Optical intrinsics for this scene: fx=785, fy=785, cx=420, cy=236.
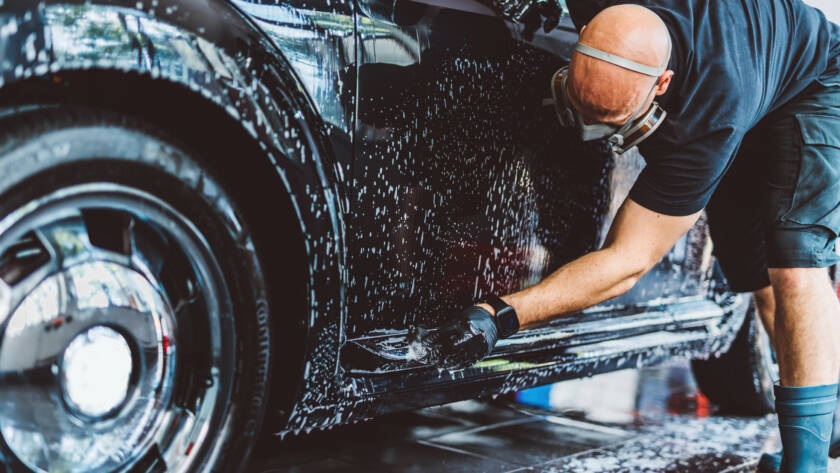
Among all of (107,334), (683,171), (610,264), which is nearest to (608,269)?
(610,264)

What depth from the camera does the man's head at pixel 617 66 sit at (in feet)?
5.67

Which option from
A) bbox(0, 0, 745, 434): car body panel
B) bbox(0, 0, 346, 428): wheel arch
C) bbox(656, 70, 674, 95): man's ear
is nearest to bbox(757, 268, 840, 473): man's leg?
bbox(0, 0, 745, 434): car body panel

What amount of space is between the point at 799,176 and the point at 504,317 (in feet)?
3.01

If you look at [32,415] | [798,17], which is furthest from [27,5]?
[798,17]

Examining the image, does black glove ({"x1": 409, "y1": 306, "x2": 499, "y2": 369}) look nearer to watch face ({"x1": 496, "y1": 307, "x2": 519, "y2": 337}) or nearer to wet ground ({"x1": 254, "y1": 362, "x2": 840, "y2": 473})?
watch face ({"x1": 496, "y1": 307, "x2": 519, "y2": 337})

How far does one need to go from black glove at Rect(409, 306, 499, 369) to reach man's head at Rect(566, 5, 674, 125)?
0.56m

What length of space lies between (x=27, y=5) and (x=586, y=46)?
44.6 inches

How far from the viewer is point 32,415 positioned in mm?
1209

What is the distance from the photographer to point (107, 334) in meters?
1.28

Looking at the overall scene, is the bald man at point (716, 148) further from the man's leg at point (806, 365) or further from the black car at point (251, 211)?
the black car at point (251, 211)

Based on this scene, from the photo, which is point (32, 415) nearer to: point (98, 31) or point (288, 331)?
point (288, 331)

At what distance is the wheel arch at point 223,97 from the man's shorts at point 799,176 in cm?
124

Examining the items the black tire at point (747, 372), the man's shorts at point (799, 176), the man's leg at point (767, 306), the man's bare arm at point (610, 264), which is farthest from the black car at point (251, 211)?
the black tire at point (747, 372)

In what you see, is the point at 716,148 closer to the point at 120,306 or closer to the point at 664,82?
the point at 664,82
